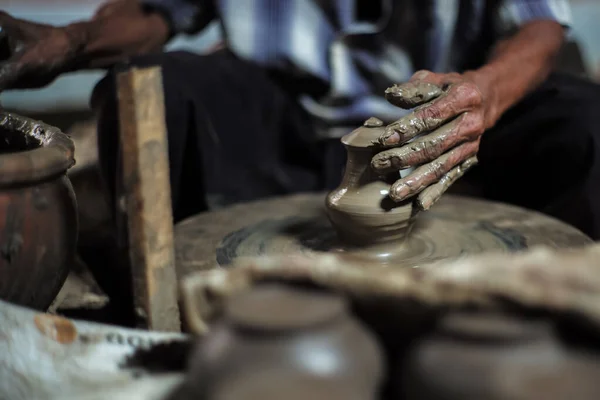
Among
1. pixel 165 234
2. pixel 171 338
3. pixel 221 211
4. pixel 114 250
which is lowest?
pixel 114 250

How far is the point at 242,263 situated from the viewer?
77cm

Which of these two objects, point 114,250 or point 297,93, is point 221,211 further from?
point 297,93

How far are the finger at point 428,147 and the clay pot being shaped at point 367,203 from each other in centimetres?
4

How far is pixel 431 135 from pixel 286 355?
2.56ft

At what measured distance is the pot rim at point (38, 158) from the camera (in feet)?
3.37

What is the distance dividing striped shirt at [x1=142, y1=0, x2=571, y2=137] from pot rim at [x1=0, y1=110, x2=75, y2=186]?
1.19 m

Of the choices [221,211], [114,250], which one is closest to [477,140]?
[221,211]

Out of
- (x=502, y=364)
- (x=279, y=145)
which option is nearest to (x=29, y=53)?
(x=279, y=145)

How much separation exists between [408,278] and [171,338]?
0.38 meters

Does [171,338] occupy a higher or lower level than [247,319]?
lower

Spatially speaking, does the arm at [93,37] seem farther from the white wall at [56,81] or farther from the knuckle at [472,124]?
the white wall at [56,81]

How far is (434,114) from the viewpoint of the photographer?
51.5 inches

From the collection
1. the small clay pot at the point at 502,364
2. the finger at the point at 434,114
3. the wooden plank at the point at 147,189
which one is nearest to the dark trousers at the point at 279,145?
the finger at the point at 434,114

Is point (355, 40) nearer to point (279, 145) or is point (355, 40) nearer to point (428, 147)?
point (279, 145)
